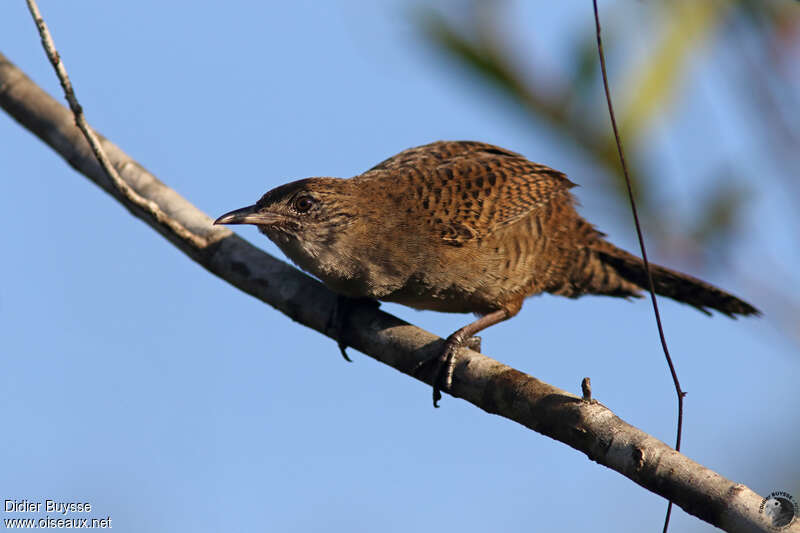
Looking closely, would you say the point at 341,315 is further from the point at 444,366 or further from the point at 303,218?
the point at 444,366

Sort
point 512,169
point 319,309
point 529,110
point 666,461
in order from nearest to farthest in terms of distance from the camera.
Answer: point 529,110, point 666,461, point 319,309, point 512,169

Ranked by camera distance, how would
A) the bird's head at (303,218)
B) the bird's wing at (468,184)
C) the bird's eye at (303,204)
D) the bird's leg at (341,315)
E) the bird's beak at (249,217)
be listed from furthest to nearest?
the bird's wing at (468,184) → the bird's eye at (303,204) → the bird's head at (303,218) → the bird's beak at (249,217) → the bird's leg at (341,315)

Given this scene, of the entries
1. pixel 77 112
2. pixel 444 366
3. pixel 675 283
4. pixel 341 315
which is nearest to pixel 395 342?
pixel 444 366

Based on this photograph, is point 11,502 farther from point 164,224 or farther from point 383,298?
Result: point 383,298

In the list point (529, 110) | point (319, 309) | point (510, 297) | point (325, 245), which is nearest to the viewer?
point (529, 110)

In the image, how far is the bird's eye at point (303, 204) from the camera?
15.6ft

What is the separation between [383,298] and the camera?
15.8ft

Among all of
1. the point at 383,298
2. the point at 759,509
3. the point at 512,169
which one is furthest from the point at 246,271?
the point at 759,509

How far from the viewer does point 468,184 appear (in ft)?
17.2

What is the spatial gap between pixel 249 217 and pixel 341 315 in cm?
74

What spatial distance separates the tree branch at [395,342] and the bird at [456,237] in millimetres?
245

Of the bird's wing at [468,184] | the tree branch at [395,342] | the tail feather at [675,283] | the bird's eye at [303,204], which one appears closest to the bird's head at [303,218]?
the bird's eye at [303,204]

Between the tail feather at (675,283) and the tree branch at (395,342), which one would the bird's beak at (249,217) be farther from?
the tail feather at (675,283)

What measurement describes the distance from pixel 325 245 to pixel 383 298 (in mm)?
454
